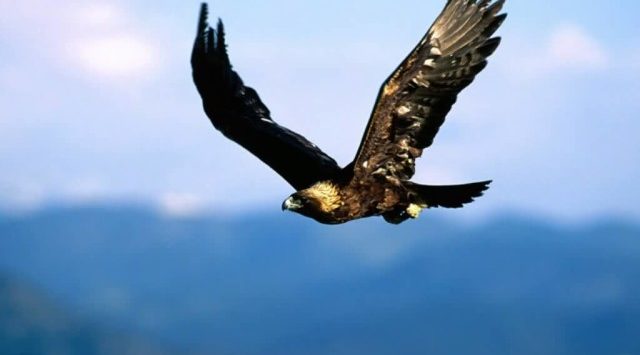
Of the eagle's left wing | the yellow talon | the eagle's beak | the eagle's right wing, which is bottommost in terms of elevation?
the yellow talon

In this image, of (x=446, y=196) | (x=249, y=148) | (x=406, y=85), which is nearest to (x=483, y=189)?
(x=446, y=196)

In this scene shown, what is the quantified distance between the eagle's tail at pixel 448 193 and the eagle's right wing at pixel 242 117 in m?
1.25

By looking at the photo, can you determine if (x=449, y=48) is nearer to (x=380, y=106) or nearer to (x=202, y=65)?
(x=380, y=106)

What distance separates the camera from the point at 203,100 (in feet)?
54.0

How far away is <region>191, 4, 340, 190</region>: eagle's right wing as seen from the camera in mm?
15375

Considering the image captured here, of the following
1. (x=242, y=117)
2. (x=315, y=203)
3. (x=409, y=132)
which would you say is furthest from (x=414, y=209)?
(x=242, y=117)

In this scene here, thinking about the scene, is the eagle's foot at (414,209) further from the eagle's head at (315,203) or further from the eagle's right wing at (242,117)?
the eagle's right wing at (242,117)

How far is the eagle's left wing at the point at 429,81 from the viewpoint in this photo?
13.4 metres

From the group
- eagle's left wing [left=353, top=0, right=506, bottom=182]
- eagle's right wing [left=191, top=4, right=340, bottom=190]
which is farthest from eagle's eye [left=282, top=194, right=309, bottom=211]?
eagle's right wing [left=191, top=4, right=340, bottom=190]

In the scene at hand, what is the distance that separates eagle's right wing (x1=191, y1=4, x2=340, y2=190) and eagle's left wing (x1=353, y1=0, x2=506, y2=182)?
1372mm

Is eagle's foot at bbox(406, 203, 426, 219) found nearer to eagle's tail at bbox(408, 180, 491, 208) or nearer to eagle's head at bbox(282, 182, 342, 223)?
eagle's tail at bbox(408, 180, 491, 208)

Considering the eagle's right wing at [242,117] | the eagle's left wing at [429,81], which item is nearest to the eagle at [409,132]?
the eagle's left wing at [429,81]

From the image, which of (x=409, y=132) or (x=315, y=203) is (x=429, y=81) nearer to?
(x=409, y=132)

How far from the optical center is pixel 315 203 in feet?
45.4
